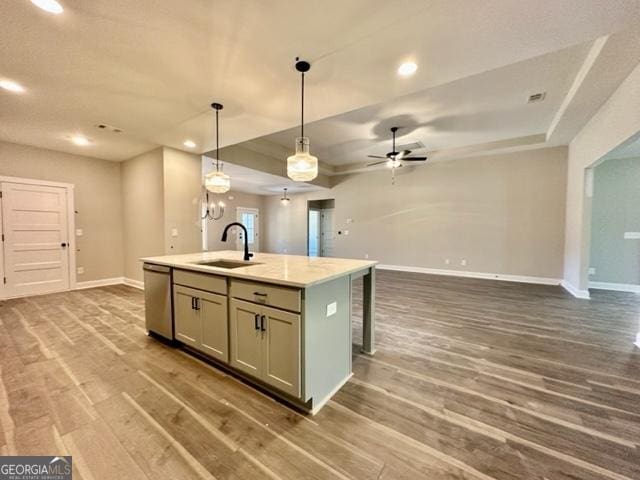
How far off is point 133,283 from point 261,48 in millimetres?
5352

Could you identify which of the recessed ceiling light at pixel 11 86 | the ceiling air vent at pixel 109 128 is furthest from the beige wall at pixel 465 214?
the recessed ceiling light at pixel 11 86

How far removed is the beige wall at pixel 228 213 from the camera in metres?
9.00

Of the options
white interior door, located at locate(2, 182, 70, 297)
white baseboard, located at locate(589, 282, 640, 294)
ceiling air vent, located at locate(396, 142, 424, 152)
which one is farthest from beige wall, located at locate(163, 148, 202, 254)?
white baseboard, located at locate(589, 282, 640, 294)

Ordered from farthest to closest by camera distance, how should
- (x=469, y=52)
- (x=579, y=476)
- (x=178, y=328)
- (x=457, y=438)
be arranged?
(x=178, y=328) → (x=469, y=52) → (x=457, y=438) → (x=579, y=476)

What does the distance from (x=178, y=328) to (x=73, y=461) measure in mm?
1238

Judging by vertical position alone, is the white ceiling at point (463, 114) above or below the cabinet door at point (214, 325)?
above

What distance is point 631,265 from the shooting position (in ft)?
15.9

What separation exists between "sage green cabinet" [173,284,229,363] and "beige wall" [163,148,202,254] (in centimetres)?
253

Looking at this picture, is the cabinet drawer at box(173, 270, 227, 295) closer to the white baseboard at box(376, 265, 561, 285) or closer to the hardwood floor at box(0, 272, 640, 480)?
the hardwood floor at box(0, 272, 640, 480)

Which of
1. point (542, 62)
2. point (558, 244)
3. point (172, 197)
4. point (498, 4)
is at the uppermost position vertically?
point (542, 62)

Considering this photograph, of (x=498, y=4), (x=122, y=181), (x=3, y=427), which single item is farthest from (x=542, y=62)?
(x=122, y=181)

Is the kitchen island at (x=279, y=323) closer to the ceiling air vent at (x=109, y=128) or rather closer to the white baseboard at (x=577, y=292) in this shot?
the ceiling air vent at (x=109, y=128)

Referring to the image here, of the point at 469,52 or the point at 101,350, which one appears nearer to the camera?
the point at 469,52

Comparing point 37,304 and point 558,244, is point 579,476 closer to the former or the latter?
point 558,244
